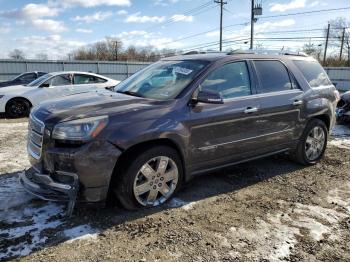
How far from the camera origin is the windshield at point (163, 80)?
4.45 meters

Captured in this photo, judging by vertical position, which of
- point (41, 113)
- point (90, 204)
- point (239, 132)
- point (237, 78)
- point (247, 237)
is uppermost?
point (237, 78)

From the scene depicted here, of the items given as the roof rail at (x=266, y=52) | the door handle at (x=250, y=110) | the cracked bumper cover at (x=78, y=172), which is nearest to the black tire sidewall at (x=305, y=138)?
the roof rail at (x=266, y=52)

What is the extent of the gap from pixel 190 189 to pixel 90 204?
1523 mm

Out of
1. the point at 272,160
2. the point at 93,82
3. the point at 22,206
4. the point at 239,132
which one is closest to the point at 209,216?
the point at 239,132

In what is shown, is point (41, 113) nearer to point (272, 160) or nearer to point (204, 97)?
point (204, 97)

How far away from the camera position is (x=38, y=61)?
1056 inches

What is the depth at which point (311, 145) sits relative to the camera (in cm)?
602

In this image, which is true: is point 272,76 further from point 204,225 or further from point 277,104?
point 204,225

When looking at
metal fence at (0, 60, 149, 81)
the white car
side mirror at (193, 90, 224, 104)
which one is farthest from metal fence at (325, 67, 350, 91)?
side mirror at (193, 90, 224, 104)

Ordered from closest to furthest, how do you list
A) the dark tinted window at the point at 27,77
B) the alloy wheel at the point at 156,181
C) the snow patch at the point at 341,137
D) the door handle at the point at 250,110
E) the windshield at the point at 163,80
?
the alloy wheel at the point at 156,181 < the windshield at the point at 163,80 < the door handle at the point at 250,110 < the snow patch at the point at 341,137 < the dark tinted window at the point at 27,77

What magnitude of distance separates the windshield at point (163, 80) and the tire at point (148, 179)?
2.42 feet

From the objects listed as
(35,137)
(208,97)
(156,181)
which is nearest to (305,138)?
(208,97)

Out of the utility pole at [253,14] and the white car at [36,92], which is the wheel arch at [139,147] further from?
the utility pole at [253,14]

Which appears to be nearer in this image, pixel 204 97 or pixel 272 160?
pixel 204 97
